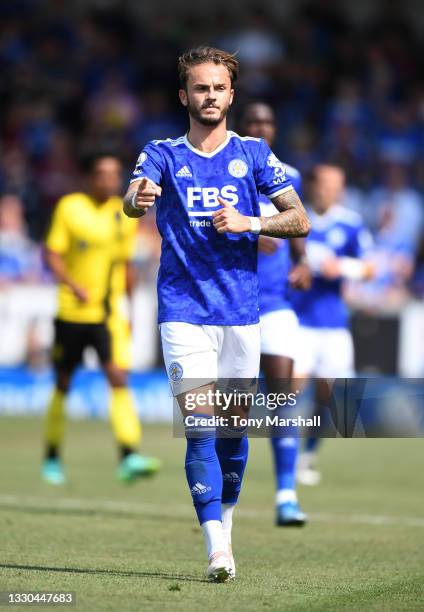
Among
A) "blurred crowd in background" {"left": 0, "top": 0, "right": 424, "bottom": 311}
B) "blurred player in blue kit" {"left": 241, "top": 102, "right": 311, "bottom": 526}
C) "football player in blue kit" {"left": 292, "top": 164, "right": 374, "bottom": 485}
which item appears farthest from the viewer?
"blurred crowd in background" {"left": 0, "top": 0, "right": 424, "bottom": 311}

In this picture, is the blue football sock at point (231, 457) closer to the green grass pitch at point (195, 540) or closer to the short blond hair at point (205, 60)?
the green grass pitch at point (195, 540)

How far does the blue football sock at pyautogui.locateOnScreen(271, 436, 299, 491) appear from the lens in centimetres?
889

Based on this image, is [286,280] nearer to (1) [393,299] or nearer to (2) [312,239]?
(2) [312,239]

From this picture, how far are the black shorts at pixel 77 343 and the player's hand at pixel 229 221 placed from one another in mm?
4985

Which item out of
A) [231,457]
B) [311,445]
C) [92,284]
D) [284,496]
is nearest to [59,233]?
[92,284]

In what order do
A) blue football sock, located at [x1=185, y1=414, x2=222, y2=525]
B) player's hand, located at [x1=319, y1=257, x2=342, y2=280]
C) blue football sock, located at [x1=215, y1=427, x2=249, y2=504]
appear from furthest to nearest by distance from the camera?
player's hand, located at [x1=319, y1=257, x2=342, y2=280], blue football sock, located at [x1=215, y1=427, x2=249, y2=504], blue football sock, located at [x1=185, y1=414, x2=222, y2=525]

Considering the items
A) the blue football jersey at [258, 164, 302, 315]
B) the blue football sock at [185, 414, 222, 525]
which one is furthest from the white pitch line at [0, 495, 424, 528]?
the blue football sock at [185, 414, 222, 525]

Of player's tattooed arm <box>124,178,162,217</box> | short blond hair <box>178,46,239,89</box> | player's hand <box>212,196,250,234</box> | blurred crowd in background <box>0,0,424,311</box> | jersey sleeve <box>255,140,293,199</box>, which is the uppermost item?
blurred crowd in background <box>0,0,424,311</box>

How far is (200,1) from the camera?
2434 centimetres

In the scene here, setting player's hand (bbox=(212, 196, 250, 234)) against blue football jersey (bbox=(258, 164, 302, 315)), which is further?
blue football jersey (bbox=(258, 164, 302, 315))

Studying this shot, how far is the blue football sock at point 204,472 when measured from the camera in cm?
623

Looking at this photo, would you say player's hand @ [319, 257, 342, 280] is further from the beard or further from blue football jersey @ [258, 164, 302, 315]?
the beard

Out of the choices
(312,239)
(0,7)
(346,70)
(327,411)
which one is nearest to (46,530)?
(327,411)

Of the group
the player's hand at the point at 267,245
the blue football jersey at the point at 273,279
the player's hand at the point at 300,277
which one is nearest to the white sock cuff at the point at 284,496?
the blue football jersey at the point at 273,279
